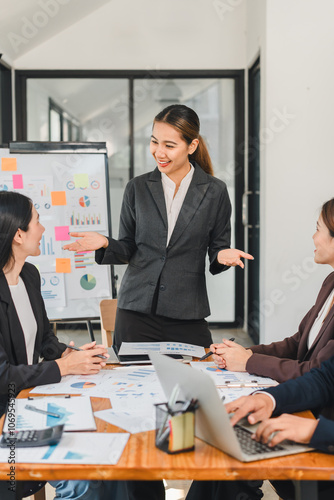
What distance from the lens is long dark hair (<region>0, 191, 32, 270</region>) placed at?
5.91 feet

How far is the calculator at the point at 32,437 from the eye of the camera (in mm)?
1141

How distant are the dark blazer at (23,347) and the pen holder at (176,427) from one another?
0.56 m

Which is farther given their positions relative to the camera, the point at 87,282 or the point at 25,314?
the point at 87,282

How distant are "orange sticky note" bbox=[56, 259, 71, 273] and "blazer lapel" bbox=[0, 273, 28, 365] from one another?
6.07 feet

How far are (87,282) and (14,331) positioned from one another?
6.27 feet

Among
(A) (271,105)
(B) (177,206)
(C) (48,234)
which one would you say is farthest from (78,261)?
(A) (271,105)

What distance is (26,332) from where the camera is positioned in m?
1.83

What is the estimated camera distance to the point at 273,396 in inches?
53.2

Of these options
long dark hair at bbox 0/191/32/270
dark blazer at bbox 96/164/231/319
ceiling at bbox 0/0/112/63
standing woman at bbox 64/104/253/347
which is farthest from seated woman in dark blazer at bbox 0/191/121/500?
ceiling at bbox 0/0/112/63

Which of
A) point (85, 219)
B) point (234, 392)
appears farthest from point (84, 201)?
point (234, 392)

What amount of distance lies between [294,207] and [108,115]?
235cm

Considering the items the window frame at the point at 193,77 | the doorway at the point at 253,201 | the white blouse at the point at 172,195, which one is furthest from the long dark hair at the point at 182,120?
the window frame at the point at 193,77

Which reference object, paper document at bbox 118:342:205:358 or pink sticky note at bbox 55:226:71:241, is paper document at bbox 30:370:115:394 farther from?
pink sticky note at bbox 55:226:71:241

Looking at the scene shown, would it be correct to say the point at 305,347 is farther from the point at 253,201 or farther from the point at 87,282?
the point at 253,201
